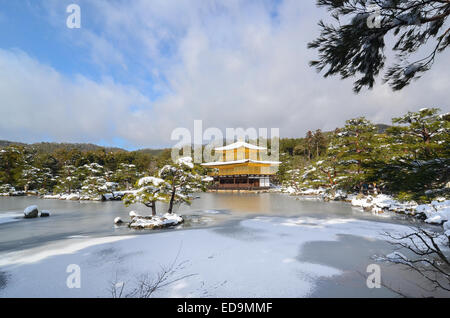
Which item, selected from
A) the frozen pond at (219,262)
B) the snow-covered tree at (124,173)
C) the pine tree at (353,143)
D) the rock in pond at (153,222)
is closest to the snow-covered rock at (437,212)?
the frozen pond at (219,262)

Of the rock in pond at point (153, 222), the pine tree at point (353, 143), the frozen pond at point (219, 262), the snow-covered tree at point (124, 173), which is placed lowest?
the rock in pond at point (153, 222)

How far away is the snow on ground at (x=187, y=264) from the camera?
8.68 ft

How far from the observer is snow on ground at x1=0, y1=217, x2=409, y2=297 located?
2645 mm

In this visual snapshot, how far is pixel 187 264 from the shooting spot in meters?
3.46

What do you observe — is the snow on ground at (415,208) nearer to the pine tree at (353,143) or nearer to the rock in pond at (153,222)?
the pine tree at (353,143)

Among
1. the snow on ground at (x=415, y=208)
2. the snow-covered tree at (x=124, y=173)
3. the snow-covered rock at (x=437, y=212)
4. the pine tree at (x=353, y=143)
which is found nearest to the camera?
the snow-covered rock at (x=437, y=212)

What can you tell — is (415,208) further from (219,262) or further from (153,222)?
(153,222)

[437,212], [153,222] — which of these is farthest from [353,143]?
[153,222]

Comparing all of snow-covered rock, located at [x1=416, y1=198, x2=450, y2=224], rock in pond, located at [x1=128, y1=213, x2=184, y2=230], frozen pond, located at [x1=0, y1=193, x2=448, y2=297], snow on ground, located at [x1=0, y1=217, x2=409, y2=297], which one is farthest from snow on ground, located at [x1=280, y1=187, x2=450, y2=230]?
rock in pond, located at [x1=128, y1=213, x2=184, y2=230]

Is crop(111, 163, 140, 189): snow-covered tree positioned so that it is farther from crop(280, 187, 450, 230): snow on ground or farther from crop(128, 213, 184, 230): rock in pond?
crop(280, 187, 450, 230): snow on ground

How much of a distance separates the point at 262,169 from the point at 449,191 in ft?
77.8

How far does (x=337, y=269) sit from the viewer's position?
3.31 m

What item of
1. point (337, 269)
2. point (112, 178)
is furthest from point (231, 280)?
point (112, 178)
